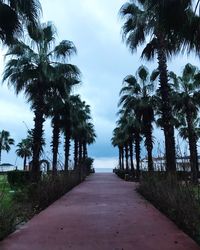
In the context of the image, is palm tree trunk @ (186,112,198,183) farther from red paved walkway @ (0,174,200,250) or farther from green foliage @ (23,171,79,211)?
green foliage @ (23,171,79,211)

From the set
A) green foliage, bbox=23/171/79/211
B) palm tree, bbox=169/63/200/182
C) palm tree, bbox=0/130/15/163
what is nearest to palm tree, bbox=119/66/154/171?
palm tree, bbox=169/63/200/182

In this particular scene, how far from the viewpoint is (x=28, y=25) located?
11.8 m

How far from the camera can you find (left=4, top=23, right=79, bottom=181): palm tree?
20409 mm

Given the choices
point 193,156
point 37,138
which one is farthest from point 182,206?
point 193,156

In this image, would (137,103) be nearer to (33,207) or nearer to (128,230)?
(33,207)

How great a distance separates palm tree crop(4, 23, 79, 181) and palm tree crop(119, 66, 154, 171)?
10.9m

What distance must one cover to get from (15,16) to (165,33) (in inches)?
169

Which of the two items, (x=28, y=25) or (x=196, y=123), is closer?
(x=28, y=25)

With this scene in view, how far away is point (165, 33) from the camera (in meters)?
11.4

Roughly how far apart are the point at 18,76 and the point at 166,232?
14692 millimetres

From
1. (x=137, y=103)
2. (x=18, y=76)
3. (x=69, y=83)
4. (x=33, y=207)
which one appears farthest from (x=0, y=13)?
(x=137, y=103)

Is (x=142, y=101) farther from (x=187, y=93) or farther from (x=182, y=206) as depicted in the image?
(x=182, y=206)

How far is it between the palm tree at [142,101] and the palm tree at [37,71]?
35.8 ft

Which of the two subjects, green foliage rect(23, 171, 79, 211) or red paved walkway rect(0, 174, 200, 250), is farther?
green foliage rect(23, 171, 79, 211)
